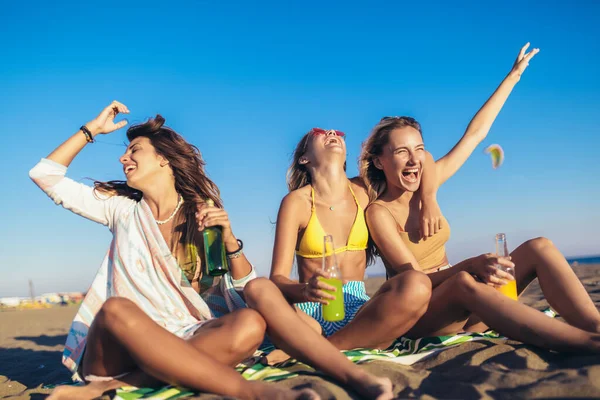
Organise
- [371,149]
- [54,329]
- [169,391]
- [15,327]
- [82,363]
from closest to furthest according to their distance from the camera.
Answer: [169,391] < [82,363] < [371,149] < [54,329] < [15,327]

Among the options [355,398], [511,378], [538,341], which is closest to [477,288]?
[538,341]

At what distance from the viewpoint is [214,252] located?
3809 millimetres

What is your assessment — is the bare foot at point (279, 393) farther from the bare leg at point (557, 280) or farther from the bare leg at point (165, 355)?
the bare leg at point (557, 280)

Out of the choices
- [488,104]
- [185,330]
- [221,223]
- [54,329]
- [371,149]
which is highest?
[488,104]

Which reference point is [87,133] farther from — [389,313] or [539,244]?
[539,244]

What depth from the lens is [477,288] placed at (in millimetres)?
3361

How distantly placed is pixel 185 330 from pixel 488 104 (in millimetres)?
3449

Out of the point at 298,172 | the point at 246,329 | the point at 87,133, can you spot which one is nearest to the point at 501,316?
the point at 246,329

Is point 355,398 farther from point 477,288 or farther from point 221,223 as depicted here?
point 221,223

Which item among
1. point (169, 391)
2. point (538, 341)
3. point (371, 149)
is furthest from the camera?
point (371, 149)

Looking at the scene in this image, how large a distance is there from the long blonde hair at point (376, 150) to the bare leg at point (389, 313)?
1.37 m

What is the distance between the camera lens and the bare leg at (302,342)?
2.75m

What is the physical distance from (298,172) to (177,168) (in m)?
1.08

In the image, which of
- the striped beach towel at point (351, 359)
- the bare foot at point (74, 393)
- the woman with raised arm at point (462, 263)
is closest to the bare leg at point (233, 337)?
the striped beach towel at point (351, 359)
